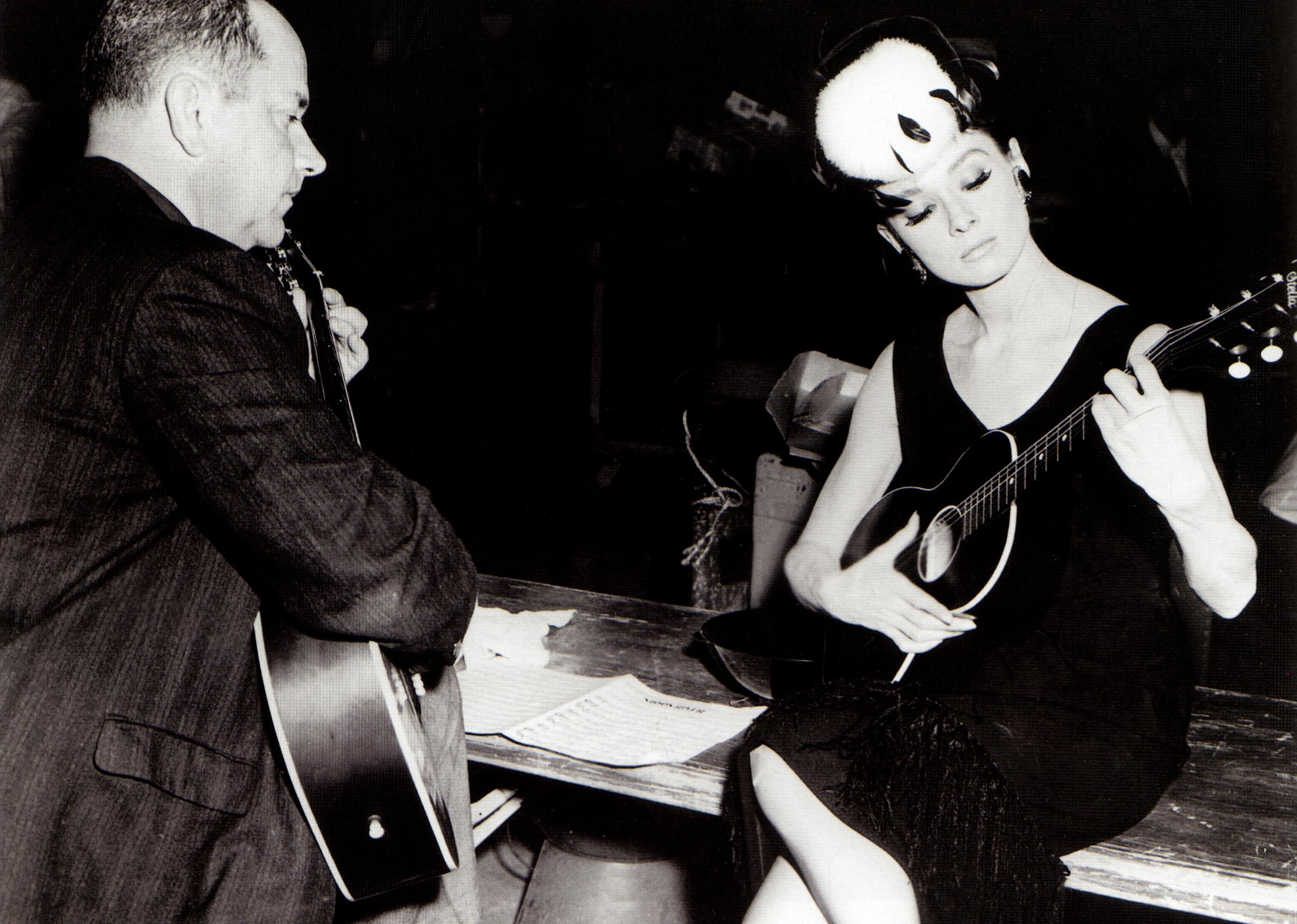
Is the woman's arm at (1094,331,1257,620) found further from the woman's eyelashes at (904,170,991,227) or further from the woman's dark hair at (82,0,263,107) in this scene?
the woman's dark hair at (82,0,263,107)

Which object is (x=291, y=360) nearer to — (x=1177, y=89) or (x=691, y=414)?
(x=691, y=414)

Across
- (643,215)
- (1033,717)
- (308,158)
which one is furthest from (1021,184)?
(643,215)

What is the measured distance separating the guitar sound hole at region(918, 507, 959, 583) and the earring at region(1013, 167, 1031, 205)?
1.87ft

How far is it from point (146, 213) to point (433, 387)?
4.06m

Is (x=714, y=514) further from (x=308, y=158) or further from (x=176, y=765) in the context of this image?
(x=176, y=765)

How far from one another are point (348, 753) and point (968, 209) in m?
1.35

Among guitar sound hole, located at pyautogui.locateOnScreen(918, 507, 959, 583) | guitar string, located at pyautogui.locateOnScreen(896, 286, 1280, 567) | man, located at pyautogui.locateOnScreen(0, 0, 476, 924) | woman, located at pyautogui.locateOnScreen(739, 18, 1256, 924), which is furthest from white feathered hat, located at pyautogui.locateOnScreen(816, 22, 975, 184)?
man, located at pyautogui.locateOnScreen(0, 0, 476, 924)

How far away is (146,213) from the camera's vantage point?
123cm

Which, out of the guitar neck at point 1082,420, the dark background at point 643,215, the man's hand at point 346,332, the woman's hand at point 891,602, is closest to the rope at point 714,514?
the dark background at point 643,215

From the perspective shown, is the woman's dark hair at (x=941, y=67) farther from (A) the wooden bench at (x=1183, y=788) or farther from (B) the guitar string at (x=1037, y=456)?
(A) the wooden bench at (x=1183, y=788)

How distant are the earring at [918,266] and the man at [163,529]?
1.02 metres

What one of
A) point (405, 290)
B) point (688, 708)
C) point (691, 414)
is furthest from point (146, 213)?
point (405, 290)

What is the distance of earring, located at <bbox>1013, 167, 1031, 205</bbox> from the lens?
1.71 meters

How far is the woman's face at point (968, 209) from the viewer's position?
1.69 metres
